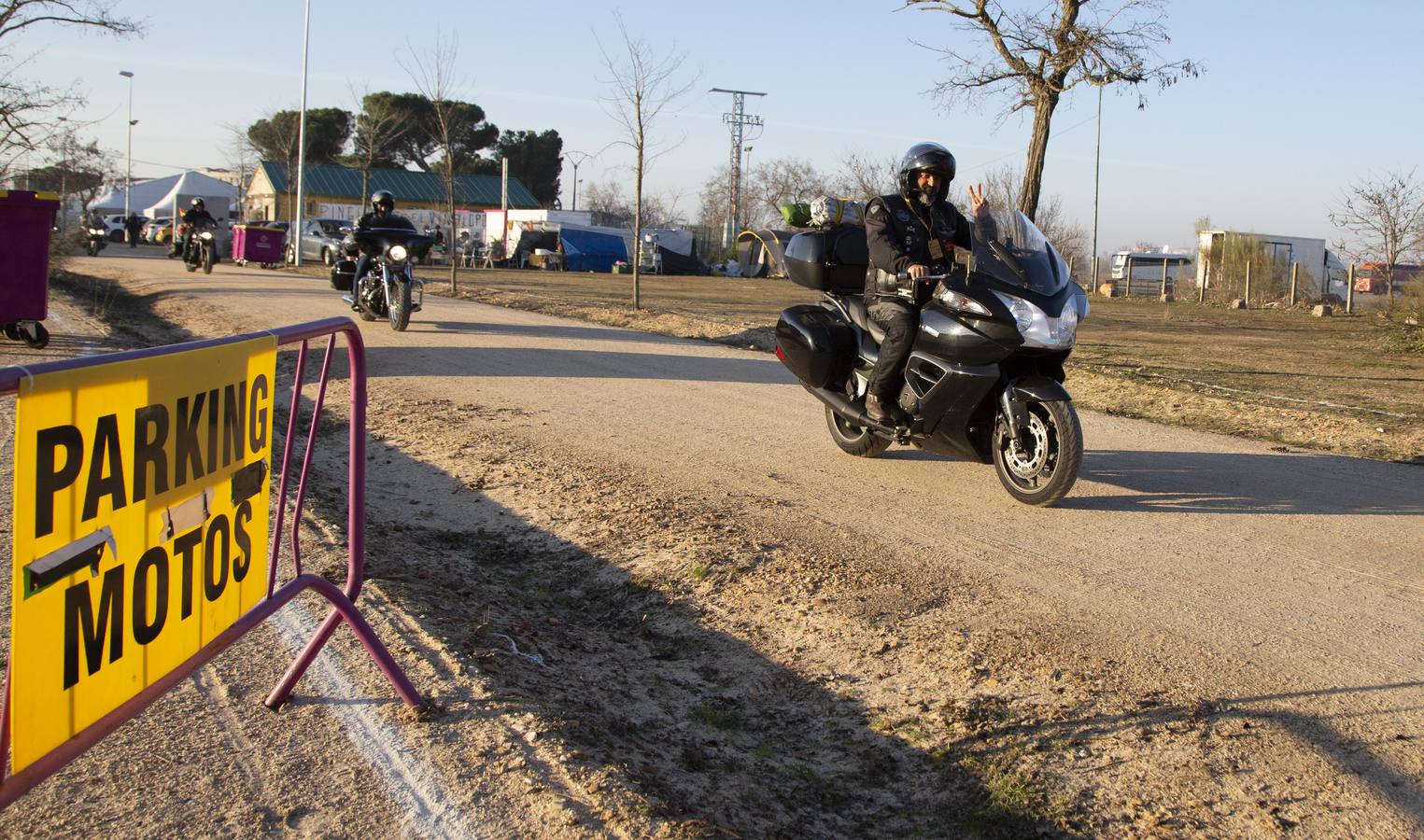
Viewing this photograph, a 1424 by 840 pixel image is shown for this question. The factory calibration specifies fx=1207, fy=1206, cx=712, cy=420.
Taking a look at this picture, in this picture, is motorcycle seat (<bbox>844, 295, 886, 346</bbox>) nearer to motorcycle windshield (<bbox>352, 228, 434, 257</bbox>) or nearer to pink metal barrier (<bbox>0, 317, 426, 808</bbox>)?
pink metal barrier (<bbox>0, 317, 426, 808</bbox>)

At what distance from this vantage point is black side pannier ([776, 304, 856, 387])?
7516 millimetres

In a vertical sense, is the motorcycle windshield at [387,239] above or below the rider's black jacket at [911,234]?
above

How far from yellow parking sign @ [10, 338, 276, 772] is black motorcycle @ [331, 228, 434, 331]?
38.5 ft

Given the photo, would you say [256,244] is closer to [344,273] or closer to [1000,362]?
[344,273]

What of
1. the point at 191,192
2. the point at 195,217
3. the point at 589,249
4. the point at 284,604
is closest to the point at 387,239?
the point at 284,604

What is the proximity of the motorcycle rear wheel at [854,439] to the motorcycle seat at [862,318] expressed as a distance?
629 mm

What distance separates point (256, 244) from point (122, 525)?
3108 cm

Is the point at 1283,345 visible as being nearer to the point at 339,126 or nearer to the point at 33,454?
the point at 33,454

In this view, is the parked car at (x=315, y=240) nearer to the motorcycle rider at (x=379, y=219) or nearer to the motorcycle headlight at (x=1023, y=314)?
the motorcycle rider at (x=379, y=219)

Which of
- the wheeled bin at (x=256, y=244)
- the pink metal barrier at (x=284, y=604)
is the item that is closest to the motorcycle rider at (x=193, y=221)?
the wheeled bin at (x=256, y=244)

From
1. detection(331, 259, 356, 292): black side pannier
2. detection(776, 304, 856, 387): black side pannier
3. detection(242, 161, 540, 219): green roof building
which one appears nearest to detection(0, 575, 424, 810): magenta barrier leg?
detection(776, 304, 856, 387): black side pannier

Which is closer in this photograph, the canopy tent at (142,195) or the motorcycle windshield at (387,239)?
the motorcycle windshield at (387,239)

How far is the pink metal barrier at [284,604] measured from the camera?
2.48 metres

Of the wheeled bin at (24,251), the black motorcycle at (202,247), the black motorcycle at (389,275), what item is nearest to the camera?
the wheeled bin at (24,251)
